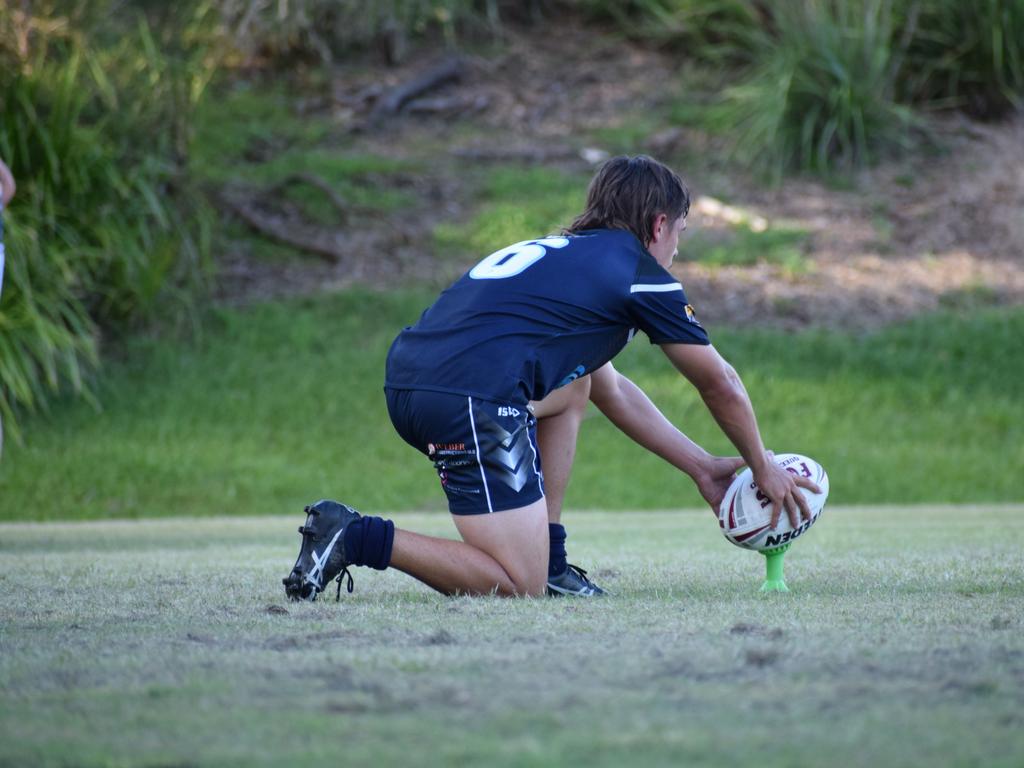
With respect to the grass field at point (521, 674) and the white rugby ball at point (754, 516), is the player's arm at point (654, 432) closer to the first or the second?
the white rugby ball at point (754, 516)

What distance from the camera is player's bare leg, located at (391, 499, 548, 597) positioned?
191 inches

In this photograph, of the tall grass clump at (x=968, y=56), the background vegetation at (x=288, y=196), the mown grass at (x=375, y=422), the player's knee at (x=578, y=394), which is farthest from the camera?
the tall grass clump at (x=968, y=56)

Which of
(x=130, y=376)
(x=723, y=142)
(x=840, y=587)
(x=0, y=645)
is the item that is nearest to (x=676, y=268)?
(x=723, y=142)

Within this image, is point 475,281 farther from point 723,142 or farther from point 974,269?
point 723,142

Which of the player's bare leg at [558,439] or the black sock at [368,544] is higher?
the player's bare leg at [558,439]

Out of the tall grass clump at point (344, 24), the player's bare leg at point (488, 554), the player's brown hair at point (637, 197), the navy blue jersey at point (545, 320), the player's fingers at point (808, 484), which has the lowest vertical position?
the player's bare leg at point (488, 554)

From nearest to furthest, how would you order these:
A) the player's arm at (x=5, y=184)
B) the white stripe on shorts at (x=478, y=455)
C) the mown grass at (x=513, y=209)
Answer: the white stripe on shorts at (x=478, y=455) → the player's arm at (x=5, y=184) → the mown grass at (x=513, y=209)

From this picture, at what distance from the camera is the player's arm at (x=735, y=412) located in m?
4.82

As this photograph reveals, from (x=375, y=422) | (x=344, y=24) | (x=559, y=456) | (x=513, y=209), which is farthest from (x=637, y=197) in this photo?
(x=344, y=24)

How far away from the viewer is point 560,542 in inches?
204

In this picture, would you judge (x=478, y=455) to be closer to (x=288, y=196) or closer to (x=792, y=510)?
(x=792, y=510)

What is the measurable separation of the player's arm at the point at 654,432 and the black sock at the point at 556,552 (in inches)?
19.4

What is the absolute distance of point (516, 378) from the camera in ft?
15.7

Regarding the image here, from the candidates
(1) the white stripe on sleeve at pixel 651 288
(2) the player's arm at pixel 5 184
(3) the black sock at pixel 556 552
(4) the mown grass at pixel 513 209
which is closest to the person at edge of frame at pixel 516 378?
(1) the white stripe on sleeve at pixel 651 288
